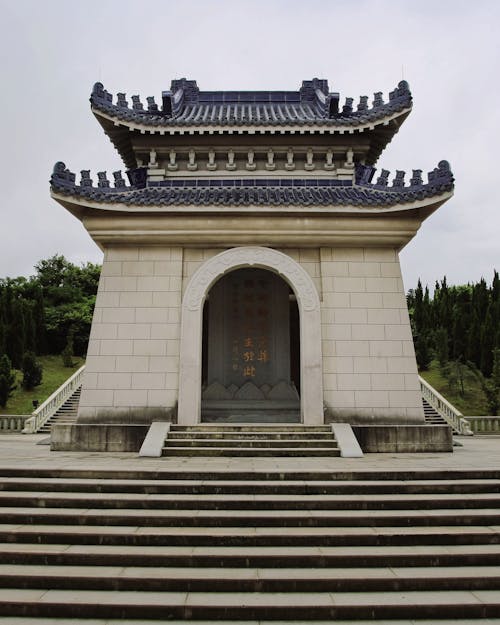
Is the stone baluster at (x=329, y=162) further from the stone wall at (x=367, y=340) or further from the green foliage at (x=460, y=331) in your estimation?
the green foliage at (x=460, y=331)

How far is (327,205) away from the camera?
9.77 metres

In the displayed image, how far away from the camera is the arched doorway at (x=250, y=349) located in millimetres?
12164

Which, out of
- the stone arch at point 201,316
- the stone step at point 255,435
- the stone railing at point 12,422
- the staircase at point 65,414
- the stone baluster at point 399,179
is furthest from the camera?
the staircase at point 65,414

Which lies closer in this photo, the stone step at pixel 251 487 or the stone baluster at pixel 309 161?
the stone step at pixel 251 487

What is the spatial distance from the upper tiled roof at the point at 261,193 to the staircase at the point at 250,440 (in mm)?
4592

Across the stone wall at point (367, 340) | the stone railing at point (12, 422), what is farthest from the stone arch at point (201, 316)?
the stone railing at point (12, 422)

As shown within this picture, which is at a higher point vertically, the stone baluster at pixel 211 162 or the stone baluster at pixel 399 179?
the stone baluster at pixel 211 162
